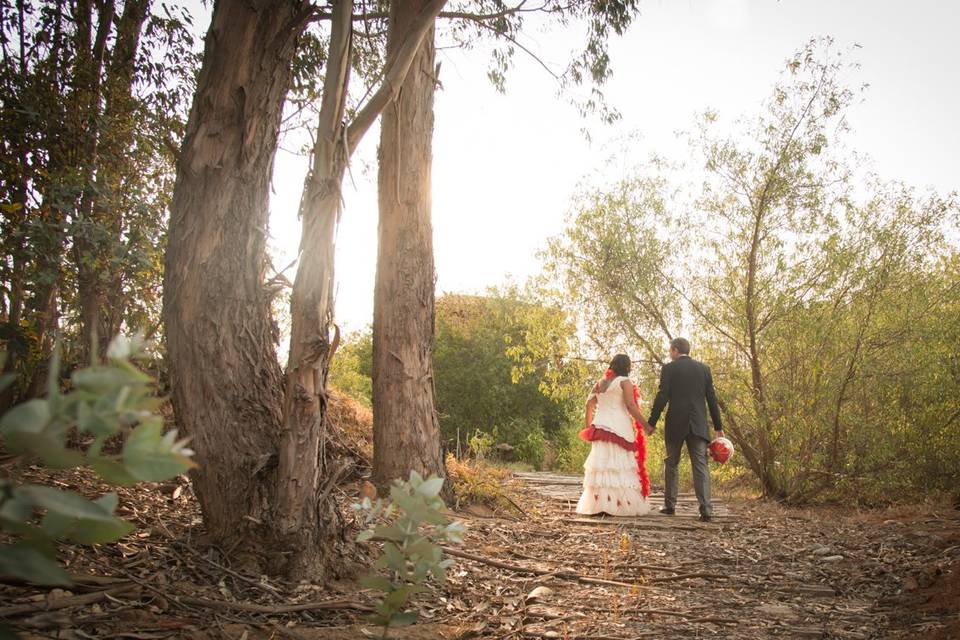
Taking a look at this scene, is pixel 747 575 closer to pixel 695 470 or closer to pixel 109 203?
pixel 695 470

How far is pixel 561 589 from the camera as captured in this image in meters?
4.64

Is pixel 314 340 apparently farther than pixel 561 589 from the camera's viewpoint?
No

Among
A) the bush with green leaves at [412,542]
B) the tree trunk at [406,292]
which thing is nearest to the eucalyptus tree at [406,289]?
the tree trunk at [406,292]

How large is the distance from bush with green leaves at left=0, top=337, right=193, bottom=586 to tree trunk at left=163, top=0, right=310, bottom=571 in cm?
260

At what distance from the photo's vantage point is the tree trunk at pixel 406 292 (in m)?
7.04

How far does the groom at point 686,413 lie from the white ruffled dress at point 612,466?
411 mm

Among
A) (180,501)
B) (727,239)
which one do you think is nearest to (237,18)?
(180,501)

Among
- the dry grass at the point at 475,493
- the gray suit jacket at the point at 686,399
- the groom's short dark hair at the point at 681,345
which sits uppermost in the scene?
the groom's short dark hair at the point at 681,345

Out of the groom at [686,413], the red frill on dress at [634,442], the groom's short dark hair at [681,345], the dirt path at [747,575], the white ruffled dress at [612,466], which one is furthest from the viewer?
the red frill on dress at [634,442]

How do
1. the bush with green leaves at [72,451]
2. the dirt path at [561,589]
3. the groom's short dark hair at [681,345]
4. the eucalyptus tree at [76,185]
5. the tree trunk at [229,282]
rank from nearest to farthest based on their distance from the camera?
the bush with green leaves at [72,451] → the dirt path at [561,589] → the tree trunk at [229,282] → the eucalyptus tree at [76,185] → the groom's short dark hair at [681,345]

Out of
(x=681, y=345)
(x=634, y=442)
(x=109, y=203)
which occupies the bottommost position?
(x=634, y=442)

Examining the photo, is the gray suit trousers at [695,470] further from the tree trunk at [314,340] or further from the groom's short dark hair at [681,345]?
the tree trunk at [314,340]

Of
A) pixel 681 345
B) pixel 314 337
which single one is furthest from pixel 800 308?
pixel 314 337

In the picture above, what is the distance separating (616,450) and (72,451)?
8.33 metres
